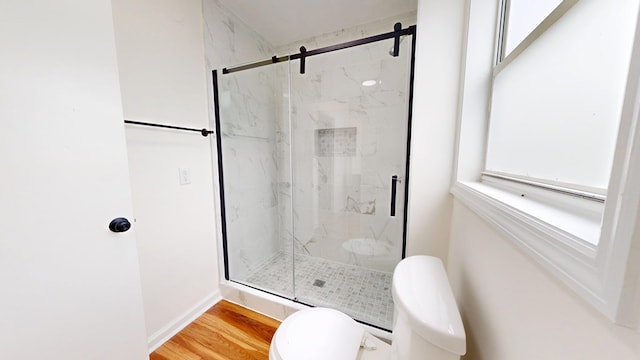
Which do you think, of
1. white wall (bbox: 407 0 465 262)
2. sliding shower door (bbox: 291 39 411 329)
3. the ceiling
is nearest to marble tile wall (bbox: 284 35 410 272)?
sliding shower door (bbox: 291 39 411 329)

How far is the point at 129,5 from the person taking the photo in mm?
1175

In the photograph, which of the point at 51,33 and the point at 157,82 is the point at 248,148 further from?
the point at 51,33

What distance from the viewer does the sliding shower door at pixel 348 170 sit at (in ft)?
6.29

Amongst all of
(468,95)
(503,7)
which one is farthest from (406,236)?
(503,7)

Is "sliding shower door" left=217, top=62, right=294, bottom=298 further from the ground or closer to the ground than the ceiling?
closer to the ground

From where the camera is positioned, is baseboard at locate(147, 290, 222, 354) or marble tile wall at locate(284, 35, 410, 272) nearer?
baseboard at locate(147, 290, 222, 354)

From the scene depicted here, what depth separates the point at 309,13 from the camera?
1.82 meters

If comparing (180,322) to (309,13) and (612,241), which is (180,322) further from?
(309,13)

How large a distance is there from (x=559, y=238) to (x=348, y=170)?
1.86 m

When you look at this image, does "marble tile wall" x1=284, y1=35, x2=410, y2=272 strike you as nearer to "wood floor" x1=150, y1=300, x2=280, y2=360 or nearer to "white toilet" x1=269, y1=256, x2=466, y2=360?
"wood floor" x1=150, y1=300, x2=280, y2=360

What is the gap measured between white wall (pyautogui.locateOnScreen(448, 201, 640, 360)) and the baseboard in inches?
67.5

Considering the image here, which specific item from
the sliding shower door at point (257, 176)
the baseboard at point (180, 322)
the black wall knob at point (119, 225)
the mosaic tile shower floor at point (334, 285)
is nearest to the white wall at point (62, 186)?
the black wall knob at point (119, 225)

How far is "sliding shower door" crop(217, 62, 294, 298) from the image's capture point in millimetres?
1860

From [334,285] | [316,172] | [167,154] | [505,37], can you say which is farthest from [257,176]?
[505,37]
